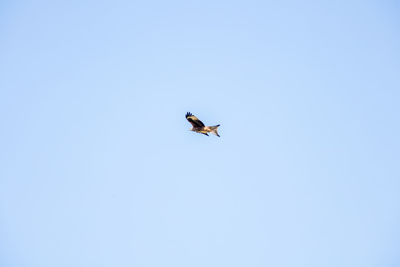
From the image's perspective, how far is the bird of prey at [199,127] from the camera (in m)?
28.1

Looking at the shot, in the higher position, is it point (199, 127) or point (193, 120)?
point (193, 120)

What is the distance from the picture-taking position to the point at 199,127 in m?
28.7

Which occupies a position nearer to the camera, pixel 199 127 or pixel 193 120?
pixel 193 120

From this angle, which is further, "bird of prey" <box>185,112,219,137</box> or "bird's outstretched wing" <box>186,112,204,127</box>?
"bird of prey" <box>185,112,219,137</box>

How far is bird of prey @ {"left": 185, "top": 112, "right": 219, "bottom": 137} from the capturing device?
28.1 metres

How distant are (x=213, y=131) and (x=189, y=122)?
170 cm

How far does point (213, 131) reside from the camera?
28406mm

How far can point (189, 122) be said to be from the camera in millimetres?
→ 28625

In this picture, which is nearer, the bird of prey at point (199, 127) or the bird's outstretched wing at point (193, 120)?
the bird's outstretched wing at point (193, 120)
